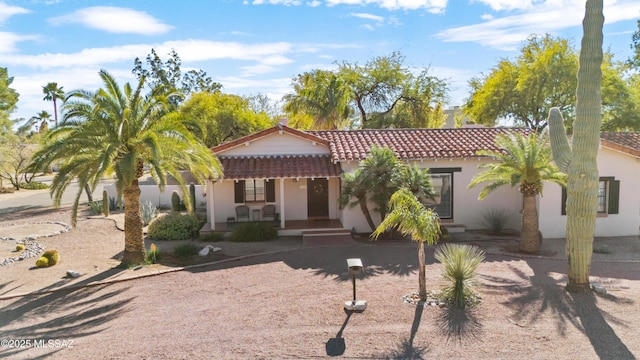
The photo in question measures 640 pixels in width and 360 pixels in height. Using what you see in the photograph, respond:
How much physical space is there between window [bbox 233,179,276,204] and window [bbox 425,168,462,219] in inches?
275

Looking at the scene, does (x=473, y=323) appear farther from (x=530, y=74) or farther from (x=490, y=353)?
(x=530, y=74)

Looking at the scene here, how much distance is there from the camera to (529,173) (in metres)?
13.9

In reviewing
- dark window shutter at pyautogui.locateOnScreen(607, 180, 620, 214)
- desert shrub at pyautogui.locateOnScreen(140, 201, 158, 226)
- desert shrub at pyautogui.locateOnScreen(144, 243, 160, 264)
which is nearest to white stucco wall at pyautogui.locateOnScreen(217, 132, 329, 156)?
desert shrub at pyautogui.locateOnScreen(140, 201, 158, 226)

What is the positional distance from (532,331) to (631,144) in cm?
1454

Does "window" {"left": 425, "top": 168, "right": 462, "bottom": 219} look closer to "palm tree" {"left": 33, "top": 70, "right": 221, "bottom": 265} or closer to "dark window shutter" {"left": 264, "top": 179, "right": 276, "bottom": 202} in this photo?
"dark window shutter" {"left": 264, "top": 179, "right": 276, "bottom": 202}

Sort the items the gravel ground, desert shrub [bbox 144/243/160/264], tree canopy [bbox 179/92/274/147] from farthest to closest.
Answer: tree canopy [bbox 179/92/274/147] → desert shrub [bbox 144/243/160/264] → the gravel ground

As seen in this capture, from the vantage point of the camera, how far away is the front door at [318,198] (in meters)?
19.8

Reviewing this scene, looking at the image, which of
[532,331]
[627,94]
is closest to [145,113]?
[532,331]

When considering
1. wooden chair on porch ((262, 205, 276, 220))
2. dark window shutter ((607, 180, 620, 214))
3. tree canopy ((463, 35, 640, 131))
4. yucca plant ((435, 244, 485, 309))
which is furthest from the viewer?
tree canopy ((463, 35, 640, 131))

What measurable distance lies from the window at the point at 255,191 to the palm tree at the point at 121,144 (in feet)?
16.9

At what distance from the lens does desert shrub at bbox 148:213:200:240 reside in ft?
58.7

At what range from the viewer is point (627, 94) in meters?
29.6

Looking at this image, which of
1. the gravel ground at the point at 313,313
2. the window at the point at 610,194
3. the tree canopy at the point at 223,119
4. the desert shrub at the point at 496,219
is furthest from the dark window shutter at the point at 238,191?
the tree canopy at the point at 223,119

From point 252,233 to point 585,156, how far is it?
11474mm
